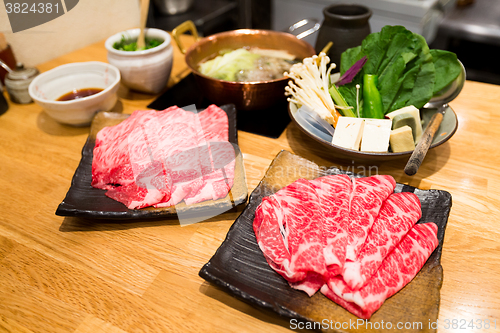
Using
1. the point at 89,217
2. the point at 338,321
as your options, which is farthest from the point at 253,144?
the point at 338,321

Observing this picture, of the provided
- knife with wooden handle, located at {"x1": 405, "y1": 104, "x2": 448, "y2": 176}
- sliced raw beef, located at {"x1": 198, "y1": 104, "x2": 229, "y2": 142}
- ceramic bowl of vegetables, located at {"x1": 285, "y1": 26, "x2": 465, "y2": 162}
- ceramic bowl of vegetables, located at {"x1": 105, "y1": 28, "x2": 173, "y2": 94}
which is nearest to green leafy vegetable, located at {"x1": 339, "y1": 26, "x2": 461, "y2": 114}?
ceramic bowl of vegetables, located at {"x1": 285, "y1": 26, "x2": 465, "y2": 162}

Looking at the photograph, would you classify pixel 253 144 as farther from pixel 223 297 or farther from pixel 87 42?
pixel 87 42

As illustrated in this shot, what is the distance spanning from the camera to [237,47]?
211 cm

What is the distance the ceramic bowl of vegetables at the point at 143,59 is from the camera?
1861 millimetres

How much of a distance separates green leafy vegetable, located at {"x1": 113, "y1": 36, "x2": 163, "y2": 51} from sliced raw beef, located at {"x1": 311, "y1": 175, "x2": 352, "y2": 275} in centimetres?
144

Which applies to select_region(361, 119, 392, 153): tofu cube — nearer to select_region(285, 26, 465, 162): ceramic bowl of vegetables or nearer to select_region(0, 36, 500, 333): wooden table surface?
select_region(285, 26, 465, 162): ceramic bowl of vegetables

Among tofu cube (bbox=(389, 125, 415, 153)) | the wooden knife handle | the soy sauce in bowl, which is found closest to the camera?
the wooden knife handle

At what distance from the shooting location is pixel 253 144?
5.53ft

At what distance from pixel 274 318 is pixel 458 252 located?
719 mm

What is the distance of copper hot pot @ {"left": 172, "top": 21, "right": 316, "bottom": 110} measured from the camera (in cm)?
166

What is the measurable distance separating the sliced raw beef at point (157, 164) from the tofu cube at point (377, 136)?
596 millimetres

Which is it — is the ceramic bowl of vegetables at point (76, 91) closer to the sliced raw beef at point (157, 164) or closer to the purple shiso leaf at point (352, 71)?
the sliced raw beef at point (157, 164)

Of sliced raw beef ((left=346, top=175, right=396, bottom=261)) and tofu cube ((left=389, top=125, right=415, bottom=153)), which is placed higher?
tofu cube ((left=389, top=125, right=415, bottom=153))

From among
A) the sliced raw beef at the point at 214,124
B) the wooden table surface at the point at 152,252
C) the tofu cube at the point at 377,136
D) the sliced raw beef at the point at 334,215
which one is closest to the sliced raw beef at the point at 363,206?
the sliced raw beef at the point at 334,215
